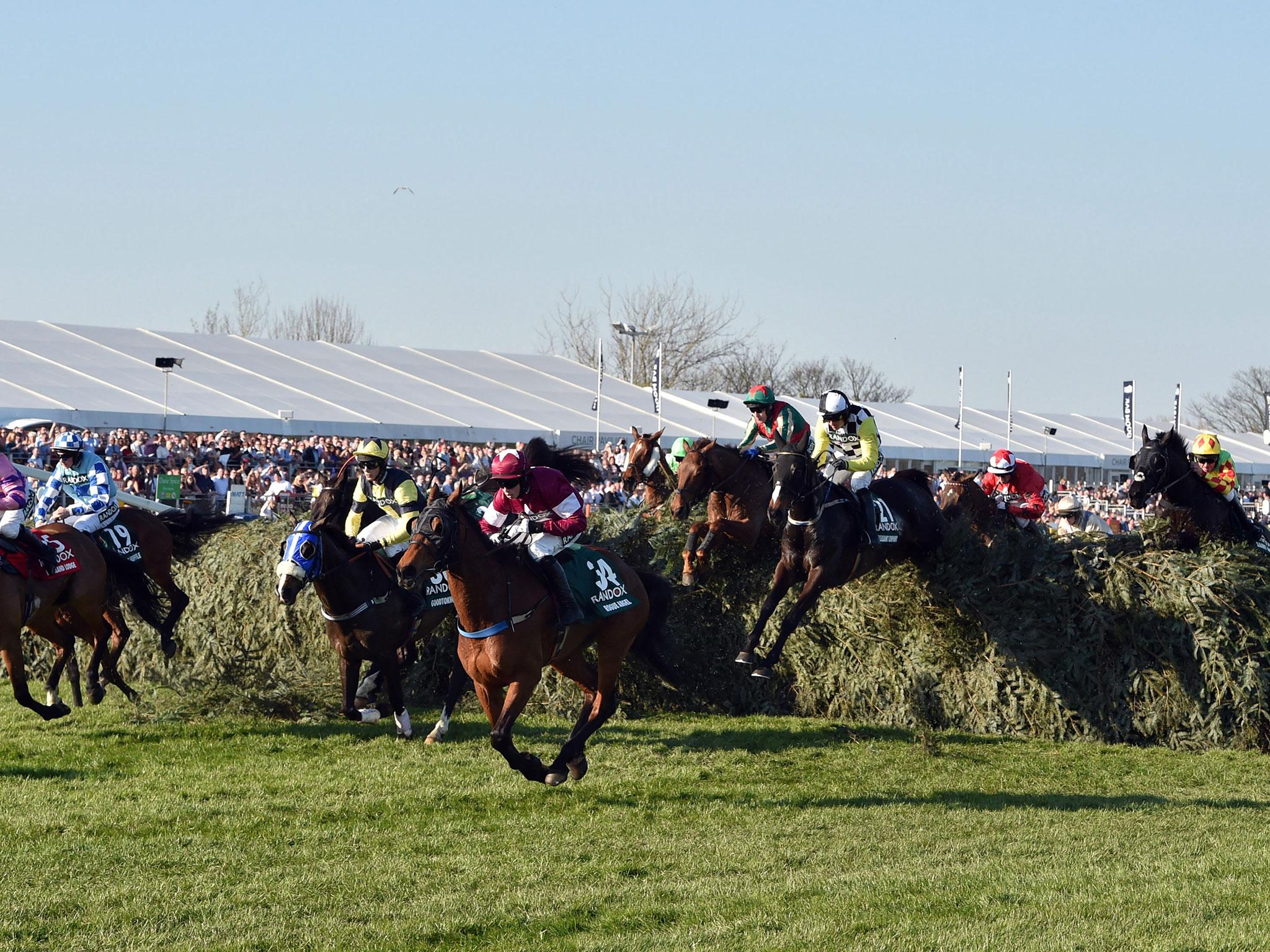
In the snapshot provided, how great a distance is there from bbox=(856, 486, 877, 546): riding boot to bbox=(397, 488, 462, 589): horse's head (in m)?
4.17

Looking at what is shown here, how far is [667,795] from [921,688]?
3.33 metres

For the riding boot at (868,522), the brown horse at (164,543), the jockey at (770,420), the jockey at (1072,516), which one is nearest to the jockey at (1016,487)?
the jockey at (1072,516)

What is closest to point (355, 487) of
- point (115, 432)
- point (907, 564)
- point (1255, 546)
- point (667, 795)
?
point (667, 795)

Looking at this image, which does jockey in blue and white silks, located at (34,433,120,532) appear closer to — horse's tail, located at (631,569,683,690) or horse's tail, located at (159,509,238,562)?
horse's tail, located at (159,509,238,562)

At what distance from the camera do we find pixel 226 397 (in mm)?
25719

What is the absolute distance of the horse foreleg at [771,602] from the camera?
32.8ft

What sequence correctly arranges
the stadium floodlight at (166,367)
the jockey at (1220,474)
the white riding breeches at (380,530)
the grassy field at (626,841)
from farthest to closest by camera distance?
the stadium floodlight at (166,367) → the jockey at (1220,474) → the white riding breeches at (380,530) → the grassy field at (626,841)

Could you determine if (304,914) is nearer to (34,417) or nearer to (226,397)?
(34,417)

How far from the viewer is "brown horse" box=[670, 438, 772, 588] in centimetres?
1109

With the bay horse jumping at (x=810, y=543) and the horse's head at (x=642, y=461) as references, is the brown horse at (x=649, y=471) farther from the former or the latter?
the bay horse jumping at (x=810, y=543)

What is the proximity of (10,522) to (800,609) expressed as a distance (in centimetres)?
570

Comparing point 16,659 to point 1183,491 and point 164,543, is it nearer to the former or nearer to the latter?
point 164,543

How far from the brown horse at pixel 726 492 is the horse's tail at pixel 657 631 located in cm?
185

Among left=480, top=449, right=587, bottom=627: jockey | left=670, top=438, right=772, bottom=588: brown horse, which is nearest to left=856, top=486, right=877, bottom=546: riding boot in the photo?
left=670, top=438, right=772, bottom=588: brown horse
